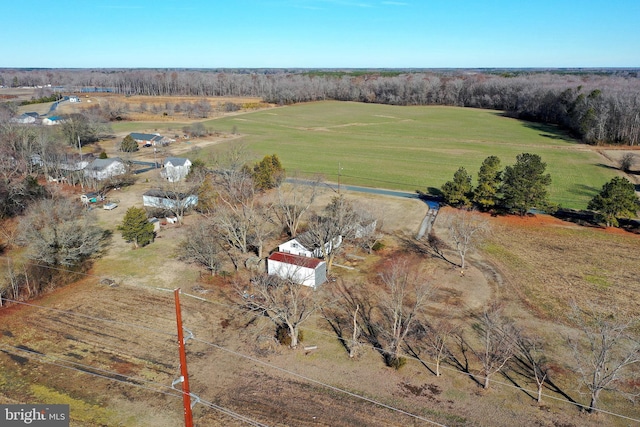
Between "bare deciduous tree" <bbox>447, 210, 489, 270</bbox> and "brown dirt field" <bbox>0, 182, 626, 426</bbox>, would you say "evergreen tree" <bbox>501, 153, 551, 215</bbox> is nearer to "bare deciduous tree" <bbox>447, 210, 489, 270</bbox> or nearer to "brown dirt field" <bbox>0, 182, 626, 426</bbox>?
"bare deciduous tree" <bbox>447, 210, 489, 270</bbox>

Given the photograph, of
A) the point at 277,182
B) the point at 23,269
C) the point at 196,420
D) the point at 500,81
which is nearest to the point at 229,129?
the point at 277,182

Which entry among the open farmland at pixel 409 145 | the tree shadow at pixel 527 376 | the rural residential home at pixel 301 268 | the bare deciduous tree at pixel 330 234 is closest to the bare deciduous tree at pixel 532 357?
the tree shadow at pixel 527 376

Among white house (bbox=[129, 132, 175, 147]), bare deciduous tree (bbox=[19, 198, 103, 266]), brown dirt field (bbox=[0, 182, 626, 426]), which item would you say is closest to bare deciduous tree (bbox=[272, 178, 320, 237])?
brown dirt field (bbox=[0, 182, 626, 426])

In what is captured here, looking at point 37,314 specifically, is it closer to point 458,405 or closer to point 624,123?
point 458,405

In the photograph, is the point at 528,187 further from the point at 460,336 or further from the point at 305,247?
the point at 305,247

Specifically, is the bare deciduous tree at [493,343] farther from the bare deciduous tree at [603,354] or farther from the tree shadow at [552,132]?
the tree shadow at [552,132]

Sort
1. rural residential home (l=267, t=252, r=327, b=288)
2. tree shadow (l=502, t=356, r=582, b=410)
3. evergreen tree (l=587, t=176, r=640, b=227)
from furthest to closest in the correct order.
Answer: evergreen tree (l=587, t=176, r=640, b=227) → rural residential home (l=267, t=252, r=327, b=288) → tree shadow (l=502, t=356, r=582, b=410)

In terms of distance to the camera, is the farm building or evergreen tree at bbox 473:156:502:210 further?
evergreen tree at bbox 473:156:502:210
